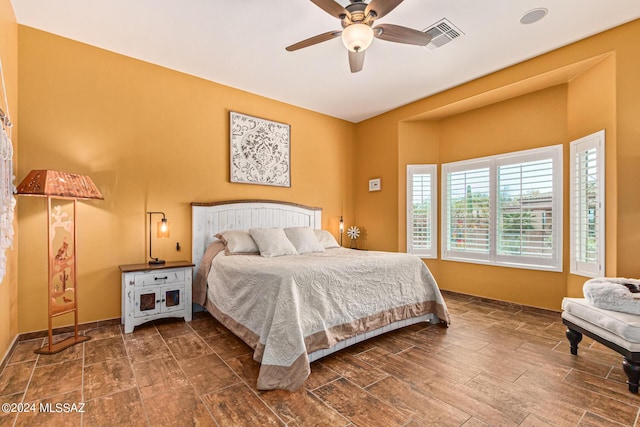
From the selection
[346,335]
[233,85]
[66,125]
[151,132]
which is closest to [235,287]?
[346,335]

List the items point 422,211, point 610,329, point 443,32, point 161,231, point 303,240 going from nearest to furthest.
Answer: point 610,329 → point 443,32 → point 161,231 → point 303,240 → point 422,211

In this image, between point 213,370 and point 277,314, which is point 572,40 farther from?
point 213,370

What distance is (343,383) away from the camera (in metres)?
2.19

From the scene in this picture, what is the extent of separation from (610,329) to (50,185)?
14.7 ft

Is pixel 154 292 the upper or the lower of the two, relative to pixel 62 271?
lower

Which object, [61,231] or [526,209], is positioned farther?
[526,209]

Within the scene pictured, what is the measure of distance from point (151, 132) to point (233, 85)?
1.32 meters

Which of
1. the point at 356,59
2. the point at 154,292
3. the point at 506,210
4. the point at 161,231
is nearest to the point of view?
the point at 356,59

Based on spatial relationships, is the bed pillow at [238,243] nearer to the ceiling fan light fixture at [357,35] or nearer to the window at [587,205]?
the ceiling fan light fixture at [357,35]

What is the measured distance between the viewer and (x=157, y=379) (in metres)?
2.22

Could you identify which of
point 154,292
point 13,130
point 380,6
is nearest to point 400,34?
point 380,6

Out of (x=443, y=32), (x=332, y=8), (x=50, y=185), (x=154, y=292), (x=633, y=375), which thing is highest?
(x=443, y=32)

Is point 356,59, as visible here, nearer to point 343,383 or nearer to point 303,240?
point 303,240

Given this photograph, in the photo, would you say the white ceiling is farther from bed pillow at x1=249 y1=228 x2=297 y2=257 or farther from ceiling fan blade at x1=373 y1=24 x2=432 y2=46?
bed pillow at x1=249 y1=228 x2=297 y2=257
